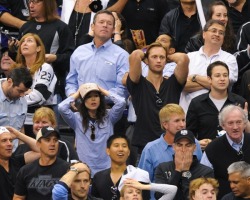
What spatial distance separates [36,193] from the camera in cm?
1543

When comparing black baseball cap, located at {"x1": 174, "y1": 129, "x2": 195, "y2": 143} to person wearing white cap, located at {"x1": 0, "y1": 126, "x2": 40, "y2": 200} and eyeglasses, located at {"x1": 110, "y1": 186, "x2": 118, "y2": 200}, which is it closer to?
eyeglasses, located at {"x1": 110, "y1": 186, "x2": 118, "y2": 200}

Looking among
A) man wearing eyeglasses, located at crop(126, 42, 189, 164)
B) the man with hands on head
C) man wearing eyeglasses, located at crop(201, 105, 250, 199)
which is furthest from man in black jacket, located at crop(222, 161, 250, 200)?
man wearing eyeglasses, located at crop(126, 42, 189, 164)

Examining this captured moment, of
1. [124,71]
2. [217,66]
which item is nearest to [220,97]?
[217,66]

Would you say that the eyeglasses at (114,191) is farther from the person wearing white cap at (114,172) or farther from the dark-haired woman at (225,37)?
the dark-haired woman at (225,37)

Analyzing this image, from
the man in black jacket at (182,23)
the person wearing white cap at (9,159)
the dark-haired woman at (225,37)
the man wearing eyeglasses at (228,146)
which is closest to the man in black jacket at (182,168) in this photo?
the man wearing eyeglasses at (228,146)

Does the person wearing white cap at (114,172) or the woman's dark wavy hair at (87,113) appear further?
the woman's dark wavy hair at (87,113)

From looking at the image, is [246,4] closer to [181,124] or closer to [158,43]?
[158,43]

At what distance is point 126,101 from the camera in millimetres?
17812

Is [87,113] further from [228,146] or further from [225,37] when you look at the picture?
[225,37]

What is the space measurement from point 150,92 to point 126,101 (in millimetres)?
1158

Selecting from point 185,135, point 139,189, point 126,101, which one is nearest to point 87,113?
point 126,101

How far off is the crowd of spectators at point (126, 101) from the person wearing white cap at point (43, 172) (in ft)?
0.05

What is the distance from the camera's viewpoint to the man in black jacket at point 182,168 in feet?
49.8

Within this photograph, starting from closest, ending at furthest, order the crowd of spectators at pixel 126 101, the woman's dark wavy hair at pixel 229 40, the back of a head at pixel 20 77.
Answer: the crowd of spectators at pixel 126 101 < the back of a head at pixel 20 77 < the woman's dark wavy hair at pixel 229 40
